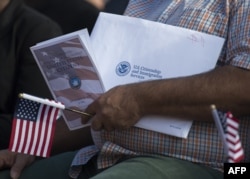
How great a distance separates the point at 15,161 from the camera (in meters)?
2.99

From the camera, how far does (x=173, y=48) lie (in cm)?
260

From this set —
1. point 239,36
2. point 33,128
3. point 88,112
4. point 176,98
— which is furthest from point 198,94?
point 33,128

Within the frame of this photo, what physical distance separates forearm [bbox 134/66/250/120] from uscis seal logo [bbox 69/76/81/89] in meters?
0.24

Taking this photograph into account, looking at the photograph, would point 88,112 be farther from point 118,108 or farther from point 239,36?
point 239,36

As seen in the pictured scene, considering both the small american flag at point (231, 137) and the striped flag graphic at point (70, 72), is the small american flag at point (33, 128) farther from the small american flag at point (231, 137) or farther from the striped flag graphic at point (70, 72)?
the small american flag at point (231, 137)

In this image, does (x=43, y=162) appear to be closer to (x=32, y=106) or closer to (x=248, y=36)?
(x=32, y=106)

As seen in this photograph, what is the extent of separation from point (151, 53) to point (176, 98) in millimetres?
215

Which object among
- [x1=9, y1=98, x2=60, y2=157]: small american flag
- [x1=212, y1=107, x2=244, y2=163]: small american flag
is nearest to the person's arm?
[x1=9, y1=98, x2=60, y2=157]: small american flag

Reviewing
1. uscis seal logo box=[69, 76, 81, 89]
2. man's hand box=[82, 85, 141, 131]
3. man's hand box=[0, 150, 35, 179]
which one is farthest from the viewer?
man's hand box=[0, 150, 35, 179]

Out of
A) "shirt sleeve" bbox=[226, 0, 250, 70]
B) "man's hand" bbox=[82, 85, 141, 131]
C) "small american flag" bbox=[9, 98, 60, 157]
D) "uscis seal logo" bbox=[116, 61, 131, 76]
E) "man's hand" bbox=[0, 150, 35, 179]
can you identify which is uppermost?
"shirt sleeve" bbox=[226, 0, 250, 70]

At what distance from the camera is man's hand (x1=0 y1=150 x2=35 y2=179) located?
293 centimetres

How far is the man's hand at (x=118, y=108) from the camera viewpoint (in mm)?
2549

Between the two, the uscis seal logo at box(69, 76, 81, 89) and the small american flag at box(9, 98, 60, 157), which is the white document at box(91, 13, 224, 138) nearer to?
the uscis seal logo at box(69, 76, 81, 89)

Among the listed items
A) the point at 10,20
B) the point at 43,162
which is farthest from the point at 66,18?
the point at 43,162
